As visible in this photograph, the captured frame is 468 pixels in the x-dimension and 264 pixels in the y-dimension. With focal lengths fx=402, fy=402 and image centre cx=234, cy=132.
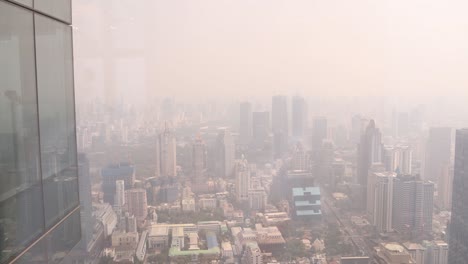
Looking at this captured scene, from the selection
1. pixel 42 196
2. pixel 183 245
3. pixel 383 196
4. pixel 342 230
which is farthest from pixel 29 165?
pixel 383 196

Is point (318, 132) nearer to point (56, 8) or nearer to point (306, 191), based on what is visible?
point (306, 191)

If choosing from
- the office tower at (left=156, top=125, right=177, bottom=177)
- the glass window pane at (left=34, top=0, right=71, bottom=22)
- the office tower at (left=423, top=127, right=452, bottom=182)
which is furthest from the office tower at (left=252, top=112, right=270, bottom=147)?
the glass window pane at (left=34, top=0, right=71, bottom=22)

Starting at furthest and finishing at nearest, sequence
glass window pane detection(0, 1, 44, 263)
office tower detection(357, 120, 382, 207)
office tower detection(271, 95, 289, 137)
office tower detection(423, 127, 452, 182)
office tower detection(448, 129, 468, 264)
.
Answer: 1. office tower detection(271, 95, 289, 137)
2. office tower detection(357, 120, 382, 207)
3. office tower detection(423, 127, 452, 182)
4. office tower detection(448, 129, 468, 264)
5. glass window pane detection(0, 1, 44, 263)

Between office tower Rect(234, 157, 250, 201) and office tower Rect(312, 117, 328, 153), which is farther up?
office tower Rect(312, 117, 328, 153)

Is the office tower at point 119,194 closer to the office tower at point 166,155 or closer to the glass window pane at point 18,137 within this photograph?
the office tower at point 166,155

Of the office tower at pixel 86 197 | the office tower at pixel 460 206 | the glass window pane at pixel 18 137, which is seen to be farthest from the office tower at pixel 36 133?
the office tower at pixel 460 206

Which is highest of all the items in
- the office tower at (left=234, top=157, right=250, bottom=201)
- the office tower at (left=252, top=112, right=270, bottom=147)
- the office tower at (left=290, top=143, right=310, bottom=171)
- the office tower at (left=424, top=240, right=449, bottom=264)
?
the office tower at (left=252, top=112, right=270, bottom=147)

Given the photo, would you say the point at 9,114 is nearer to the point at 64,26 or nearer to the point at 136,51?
the point at 64,26

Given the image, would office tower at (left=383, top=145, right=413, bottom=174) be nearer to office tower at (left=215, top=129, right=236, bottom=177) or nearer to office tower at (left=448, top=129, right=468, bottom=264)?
office tower at (left=448, top=129, right=468, bottom=264)
